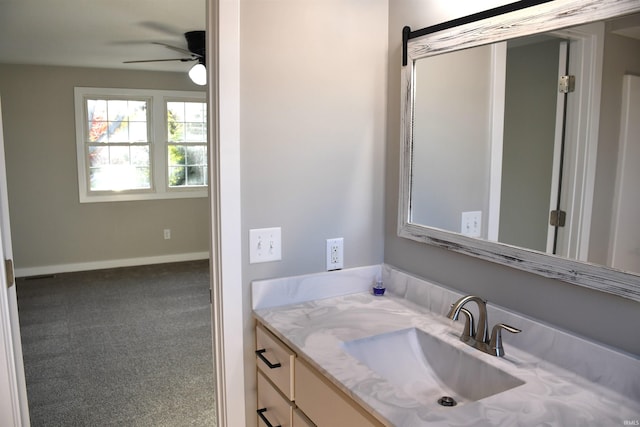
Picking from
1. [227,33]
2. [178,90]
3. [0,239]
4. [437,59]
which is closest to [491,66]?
[437,59]

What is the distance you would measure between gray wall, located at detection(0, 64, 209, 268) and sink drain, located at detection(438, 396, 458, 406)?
14.6 feet

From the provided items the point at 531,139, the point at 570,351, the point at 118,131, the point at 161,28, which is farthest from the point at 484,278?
the point at 118,131

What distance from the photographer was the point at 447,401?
1432 mm

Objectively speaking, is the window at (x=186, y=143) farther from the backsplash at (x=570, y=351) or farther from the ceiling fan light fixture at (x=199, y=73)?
the backsplash at (x=570, y=351)

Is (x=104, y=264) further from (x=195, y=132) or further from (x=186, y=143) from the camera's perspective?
(x=195, y=132)

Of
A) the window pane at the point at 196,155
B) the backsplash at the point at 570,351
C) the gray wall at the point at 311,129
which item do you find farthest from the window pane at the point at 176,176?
the backsplash at the point at 570,351

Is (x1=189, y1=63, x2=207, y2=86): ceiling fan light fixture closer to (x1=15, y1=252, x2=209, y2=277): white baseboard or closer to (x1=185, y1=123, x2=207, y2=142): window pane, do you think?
(x1=185, y1=123, x2=207, y2=142): window pane

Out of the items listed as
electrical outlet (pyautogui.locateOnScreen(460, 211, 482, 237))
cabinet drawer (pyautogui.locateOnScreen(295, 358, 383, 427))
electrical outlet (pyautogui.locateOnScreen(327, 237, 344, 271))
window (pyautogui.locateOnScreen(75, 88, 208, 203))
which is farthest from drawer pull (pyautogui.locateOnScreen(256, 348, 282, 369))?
window (pyautogui.locateOnScreen(75, 88, 208, 203))

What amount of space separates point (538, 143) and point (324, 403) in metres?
0.92

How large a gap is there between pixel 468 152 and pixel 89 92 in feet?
17.4

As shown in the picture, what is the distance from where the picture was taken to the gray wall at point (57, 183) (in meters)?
5.61

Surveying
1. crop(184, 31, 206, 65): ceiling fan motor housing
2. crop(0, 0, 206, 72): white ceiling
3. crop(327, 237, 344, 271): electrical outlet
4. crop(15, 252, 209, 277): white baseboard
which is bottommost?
crop(15, 252, 209, 277): white baseboard

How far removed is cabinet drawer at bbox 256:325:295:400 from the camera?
5.13ft

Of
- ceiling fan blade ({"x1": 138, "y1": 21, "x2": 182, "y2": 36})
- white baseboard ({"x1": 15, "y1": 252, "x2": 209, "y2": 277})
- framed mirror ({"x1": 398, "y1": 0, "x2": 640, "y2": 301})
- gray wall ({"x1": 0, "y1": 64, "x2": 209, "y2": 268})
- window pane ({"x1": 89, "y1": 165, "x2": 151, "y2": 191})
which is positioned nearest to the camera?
framed mirror ({"x1": 398, "y1": 0, "x2": 640, "y2": 301})
